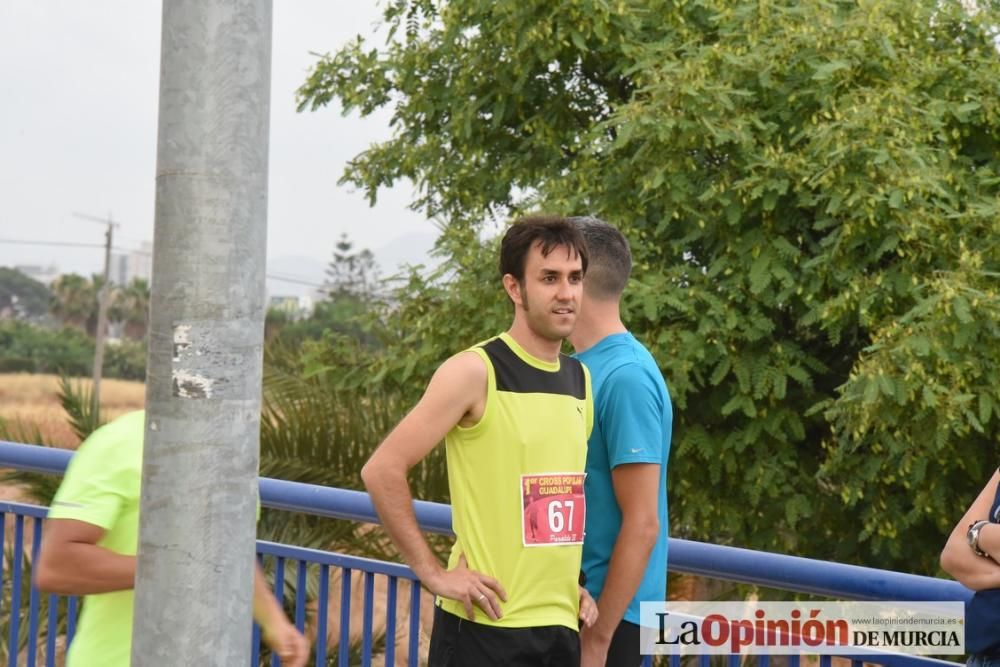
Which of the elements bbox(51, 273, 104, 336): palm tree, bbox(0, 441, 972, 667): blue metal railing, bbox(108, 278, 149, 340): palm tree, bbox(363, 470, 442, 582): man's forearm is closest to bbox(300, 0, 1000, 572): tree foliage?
bbox(0, 441, 972, 667): blue metal railing

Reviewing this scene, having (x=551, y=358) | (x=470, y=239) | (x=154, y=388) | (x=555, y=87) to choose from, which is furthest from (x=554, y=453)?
(x=555, y=87)

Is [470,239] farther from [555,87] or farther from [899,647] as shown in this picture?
[899,647]

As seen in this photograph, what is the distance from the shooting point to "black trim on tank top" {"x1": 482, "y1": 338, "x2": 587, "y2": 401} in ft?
9.14

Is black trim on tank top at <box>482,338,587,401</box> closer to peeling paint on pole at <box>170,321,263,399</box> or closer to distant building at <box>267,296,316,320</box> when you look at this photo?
peeling paint on pole at <box>170,321,263,399</box>

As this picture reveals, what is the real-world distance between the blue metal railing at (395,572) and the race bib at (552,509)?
0.54 metres

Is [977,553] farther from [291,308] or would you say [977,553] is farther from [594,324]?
[291,308]

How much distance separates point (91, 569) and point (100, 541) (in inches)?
2.5

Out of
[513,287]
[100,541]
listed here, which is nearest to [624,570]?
[513,287]

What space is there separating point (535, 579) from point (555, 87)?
1050cm

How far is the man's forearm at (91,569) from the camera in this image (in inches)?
99.2

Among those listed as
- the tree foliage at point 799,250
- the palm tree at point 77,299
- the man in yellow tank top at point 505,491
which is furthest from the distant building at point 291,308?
the man in yellow tank top at point 505,491

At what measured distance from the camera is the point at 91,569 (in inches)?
99.2

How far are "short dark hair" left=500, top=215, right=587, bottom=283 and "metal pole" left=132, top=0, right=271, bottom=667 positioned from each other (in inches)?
40.4

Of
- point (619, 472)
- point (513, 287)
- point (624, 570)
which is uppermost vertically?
point (513, 287)
